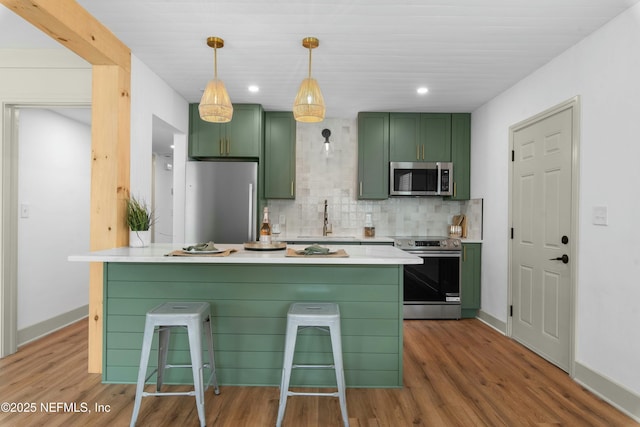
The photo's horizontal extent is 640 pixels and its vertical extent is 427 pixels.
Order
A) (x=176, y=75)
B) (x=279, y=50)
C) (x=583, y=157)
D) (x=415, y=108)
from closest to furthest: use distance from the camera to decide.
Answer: (x=583, y=157)
(x=279, y=50)
(x=176, y=75)
(x=415, y=108)

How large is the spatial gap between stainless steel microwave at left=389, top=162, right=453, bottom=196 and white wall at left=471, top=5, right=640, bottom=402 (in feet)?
4.88

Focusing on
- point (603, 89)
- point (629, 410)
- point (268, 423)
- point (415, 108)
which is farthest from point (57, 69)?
point (629, 410)

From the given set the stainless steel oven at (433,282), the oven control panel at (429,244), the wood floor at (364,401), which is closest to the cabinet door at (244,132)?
the oven control panel at (429,244)

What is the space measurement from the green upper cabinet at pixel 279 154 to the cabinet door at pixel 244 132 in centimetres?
25

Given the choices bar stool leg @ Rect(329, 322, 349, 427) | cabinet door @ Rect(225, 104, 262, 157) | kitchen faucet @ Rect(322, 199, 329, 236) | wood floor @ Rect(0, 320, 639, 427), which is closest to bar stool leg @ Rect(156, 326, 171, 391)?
wood floor @ Rect(0, 320, 639, 427)

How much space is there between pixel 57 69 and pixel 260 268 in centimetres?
241

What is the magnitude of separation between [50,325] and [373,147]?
3.87 metres

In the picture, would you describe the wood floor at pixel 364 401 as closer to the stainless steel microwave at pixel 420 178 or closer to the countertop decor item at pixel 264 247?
the countertop decor item at pixel 264 247

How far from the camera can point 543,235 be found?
302cm

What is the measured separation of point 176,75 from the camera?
335 centimetres

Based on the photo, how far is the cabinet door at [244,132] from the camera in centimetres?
419

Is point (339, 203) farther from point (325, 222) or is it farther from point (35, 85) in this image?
point (35, 85)

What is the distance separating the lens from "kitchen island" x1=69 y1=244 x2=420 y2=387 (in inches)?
95.1

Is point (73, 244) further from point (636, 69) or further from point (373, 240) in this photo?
point (636, 69)
